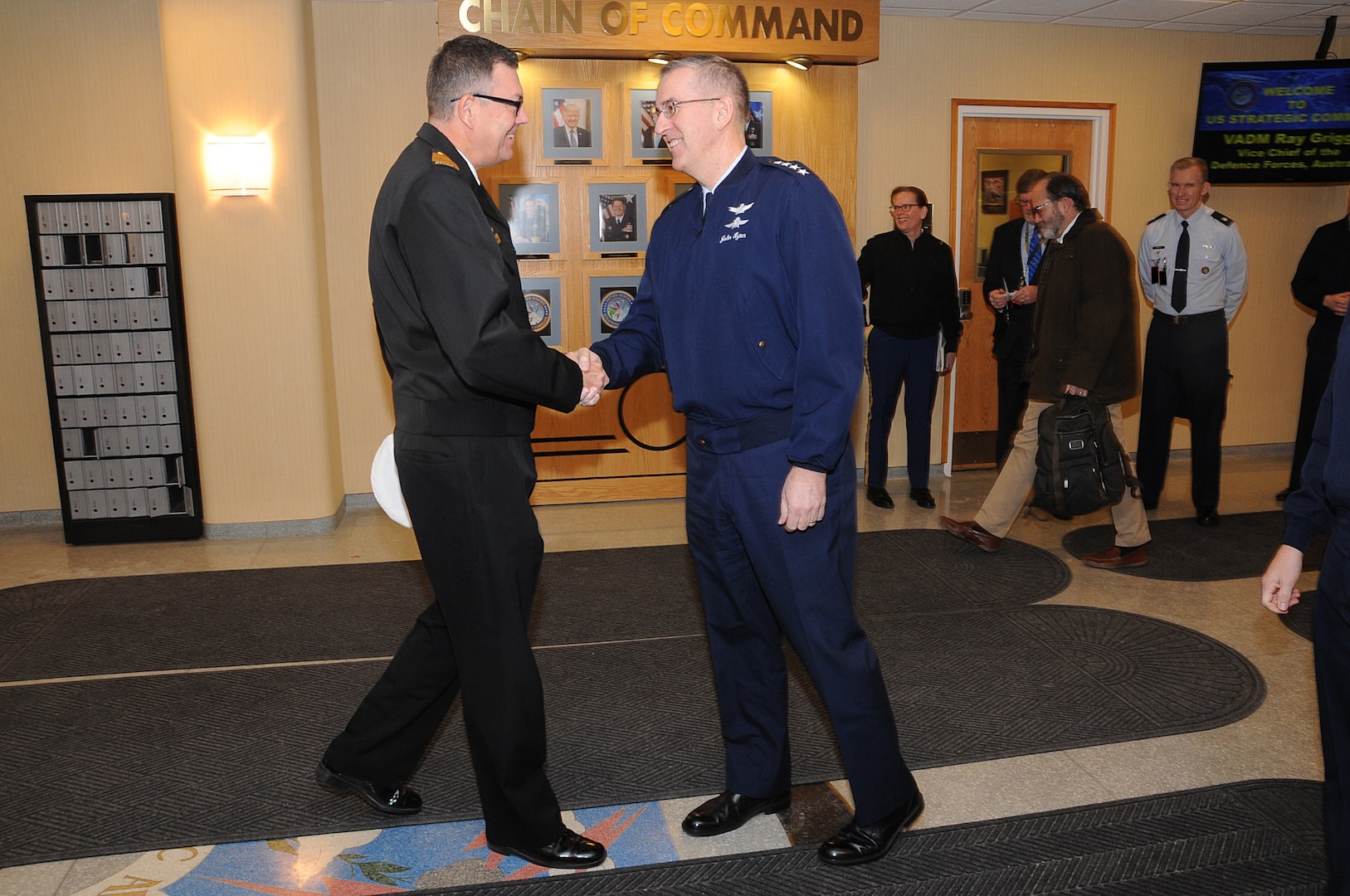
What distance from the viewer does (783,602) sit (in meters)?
2.31

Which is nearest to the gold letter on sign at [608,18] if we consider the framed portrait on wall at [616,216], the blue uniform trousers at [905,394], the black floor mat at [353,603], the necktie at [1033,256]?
the framed portrait on wall at [616,216]

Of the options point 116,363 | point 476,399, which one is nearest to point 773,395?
point 476,399

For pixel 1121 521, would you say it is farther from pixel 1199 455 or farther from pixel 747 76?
pixel 747 76

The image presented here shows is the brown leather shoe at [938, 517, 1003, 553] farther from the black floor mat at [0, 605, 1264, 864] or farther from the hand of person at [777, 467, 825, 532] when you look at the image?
the hand of person at [777, 467, 825, 532]

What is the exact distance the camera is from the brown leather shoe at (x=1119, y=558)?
474 cm

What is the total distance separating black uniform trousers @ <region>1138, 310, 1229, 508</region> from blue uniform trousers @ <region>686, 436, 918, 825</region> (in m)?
3.81

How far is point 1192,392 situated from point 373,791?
4.68 metres

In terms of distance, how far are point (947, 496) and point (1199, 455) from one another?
4.67ft

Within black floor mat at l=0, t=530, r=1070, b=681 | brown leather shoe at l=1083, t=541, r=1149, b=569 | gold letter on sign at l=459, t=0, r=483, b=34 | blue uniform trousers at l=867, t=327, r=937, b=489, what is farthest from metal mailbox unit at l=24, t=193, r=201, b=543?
brown leather shoe at l=1083, t=541, r=1149, b=569

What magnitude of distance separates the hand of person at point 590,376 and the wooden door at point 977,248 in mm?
4702

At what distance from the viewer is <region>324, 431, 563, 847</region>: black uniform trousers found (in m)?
2.24

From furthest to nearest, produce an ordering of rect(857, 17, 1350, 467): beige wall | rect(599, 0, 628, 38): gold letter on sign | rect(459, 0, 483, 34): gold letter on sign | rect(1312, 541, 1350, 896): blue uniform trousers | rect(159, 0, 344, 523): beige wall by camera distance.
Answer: rect(857, 17, 1350, 467): beige wall → rect(599, 0, 628, 38): gold letter on sign → rect(459, 0, 483, 34): gold letter on sign → rect(159, 0, 344, 523): beige wall → rect(1312, 541, 1350, 896): blue uniform trousers

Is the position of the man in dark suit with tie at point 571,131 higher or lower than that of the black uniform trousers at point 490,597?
higher

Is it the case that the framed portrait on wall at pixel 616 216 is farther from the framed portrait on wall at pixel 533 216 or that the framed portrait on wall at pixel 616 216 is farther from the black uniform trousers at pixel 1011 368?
the black uniform trousers at pixel 1011 368
